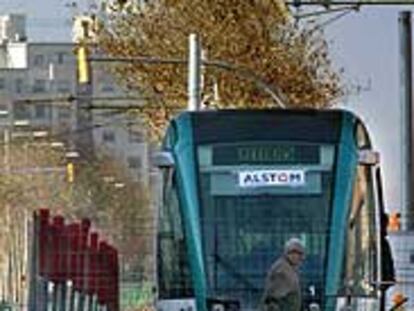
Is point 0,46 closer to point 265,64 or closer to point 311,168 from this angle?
point 265,64

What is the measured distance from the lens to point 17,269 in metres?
30.5

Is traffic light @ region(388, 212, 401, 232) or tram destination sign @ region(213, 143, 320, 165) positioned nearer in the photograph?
tram destination sign @ region(213, 143, 320, 165)

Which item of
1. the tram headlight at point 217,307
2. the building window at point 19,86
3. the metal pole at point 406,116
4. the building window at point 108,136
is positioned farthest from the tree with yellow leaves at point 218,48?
the building window at point 19,86

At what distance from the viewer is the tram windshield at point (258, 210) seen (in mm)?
25047

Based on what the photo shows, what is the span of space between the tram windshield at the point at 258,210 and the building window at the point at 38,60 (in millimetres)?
98787

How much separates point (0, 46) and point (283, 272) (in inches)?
3391

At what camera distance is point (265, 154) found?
26.4 metres

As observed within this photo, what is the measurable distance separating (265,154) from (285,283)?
2.98 metres

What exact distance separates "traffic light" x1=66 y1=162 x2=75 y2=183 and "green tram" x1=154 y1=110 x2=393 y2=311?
46.8m

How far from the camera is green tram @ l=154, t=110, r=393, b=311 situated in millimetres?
25141

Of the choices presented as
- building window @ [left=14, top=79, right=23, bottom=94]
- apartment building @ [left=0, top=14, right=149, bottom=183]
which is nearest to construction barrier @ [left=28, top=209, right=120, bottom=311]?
apartment building @ [left=0, top=14, right=149, bottom=183]

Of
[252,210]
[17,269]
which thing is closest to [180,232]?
[252,210]

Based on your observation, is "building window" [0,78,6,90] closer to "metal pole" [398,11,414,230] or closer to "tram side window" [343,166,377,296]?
"metal pole" [398,11,414,230]

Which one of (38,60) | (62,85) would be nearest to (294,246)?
(62,85)
